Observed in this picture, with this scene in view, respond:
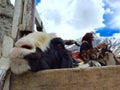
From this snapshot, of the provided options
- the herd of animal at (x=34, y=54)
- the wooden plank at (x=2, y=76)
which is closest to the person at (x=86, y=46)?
the herd of animal at (x=34, y=54)

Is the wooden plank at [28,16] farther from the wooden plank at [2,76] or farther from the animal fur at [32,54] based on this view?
the wooden plank at [2,76]

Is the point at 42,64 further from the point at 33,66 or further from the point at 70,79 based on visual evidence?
the point at 70,79

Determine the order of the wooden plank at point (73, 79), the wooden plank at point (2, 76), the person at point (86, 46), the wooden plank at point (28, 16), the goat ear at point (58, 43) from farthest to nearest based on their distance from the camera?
the person at point (86, 46), the wooden plank at point (28, 16), the goat ear at point (58, 43), the wooden plank at point (2, 76), the wooden plank at point (73, 79)

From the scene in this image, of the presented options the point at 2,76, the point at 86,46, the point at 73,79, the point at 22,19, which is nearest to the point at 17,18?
the point at 22,19

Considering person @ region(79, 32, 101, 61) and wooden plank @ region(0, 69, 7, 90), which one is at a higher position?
person @ region(79, 32, 101, 61)

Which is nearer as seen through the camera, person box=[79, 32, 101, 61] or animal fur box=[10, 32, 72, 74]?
animal fur box=[10, 32, 72, 74]

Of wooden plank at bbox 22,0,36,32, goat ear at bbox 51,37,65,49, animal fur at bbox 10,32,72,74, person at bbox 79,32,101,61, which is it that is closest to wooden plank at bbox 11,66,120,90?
animal fur at bbox 10,32,72,74

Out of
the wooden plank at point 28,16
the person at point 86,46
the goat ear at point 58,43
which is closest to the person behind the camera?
the goat ear at point 58,43

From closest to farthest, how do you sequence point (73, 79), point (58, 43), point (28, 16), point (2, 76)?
point (73, 79)
point (2, 76)
point (58, 43)
point (28, 16)

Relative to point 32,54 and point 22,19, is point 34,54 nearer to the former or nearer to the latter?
point 32,54

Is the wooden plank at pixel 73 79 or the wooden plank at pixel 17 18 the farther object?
the wooden plank at pixel 17 18

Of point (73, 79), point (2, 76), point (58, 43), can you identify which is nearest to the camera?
point (73, 79)

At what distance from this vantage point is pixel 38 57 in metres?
1.32

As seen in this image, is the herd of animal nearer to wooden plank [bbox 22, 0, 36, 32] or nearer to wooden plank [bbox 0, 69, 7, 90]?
wooden plank [bbox 0, 69, 7, 90]
